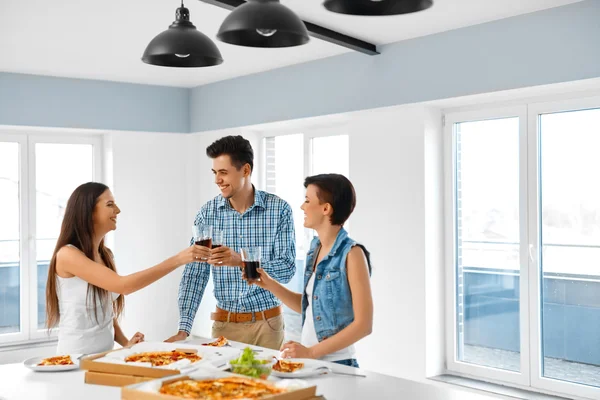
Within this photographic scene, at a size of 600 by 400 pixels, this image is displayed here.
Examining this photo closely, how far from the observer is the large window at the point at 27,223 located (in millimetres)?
6285

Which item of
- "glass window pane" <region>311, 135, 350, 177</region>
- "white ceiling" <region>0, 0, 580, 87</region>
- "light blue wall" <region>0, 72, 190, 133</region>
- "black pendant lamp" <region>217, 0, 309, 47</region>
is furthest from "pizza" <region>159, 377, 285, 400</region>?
"light blue wall" <region>0, 72, 190, 133</region>

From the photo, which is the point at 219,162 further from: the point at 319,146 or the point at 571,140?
the point at 319,146

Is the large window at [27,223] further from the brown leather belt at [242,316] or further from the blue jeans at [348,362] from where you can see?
the blue jeans at [348,362]

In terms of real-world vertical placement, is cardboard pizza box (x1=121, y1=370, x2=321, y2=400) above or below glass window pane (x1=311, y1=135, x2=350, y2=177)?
below

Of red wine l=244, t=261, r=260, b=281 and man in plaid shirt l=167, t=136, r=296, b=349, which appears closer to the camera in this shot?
red wine l=244, t=261, r=260, b=281

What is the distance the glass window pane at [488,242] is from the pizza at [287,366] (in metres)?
2.78

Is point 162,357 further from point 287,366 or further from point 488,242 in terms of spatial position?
point 488,242

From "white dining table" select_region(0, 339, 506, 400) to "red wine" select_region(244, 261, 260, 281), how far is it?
0.46m

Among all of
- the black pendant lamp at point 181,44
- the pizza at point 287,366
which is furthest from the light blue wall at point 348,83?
the pizza at point 287,366

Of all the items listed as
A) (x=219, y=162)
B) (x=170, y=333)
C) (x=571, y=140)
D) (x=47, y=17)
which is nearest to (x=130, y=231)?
(x=170, y=333)

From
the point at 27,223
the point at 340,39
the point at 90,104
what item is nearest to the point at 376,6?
the point at 340,39

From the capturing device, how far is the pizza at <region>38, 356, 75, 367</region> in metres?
2.35

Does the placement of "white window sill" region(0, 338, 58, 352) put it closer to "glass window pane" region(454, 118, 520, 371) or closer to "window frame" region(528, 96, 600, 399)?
"glass window pane" region(454, 118, 520, 371)

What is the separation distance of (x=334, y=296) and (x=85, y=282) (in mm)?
943
